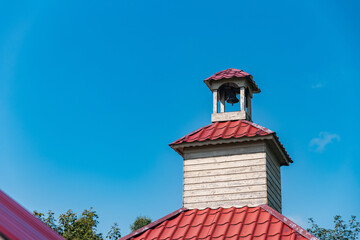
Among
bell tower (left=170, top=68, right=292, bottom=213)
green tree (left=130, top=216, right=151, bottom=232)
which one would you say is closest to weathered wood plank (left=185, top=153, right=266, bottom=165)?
bell tower (left=170, top=68, right=292, bottom=213)

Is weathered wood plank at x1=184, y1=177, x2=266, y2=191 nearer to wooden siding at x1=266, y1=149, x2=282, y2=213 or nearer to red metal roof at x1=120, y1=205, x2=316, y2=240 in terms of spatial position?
wooden siding at x1=266, y1=149, x2=282, y2=213

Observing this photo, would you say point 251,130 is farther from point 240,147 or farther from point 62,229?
point 62,229

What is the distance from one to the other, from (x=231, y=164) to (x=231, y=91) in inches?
136

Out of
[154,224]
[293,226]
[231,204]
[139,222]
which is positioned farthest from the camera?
[139,222]

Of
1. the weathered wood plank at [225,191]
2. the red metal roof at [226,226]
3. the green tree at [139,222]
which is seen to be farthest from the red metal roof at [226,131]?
the green tree at [139,222]

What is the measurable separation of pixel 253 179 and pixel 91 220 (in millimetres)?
22053

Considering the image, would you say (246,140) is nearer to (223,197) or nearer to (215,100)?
(223,197)

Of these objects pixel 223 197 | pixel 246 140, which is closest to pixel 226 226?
Answer: pixel 223 197

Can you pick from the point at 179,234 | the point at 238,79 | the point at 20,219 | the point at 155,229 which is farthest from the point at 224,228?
the point at 20,219

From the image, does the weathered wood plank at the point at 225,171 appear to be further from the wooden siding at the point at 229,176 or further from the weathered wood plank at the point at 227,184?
the weathered wood plank at the point at 227,184

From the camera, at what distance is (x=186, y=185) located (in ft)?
47.5

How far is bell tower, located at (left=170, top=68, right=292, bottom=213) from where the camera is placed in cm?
1370

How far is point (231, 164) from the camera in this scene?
1412 centimetres

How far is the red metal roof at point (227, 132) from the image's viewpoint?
556 inches
